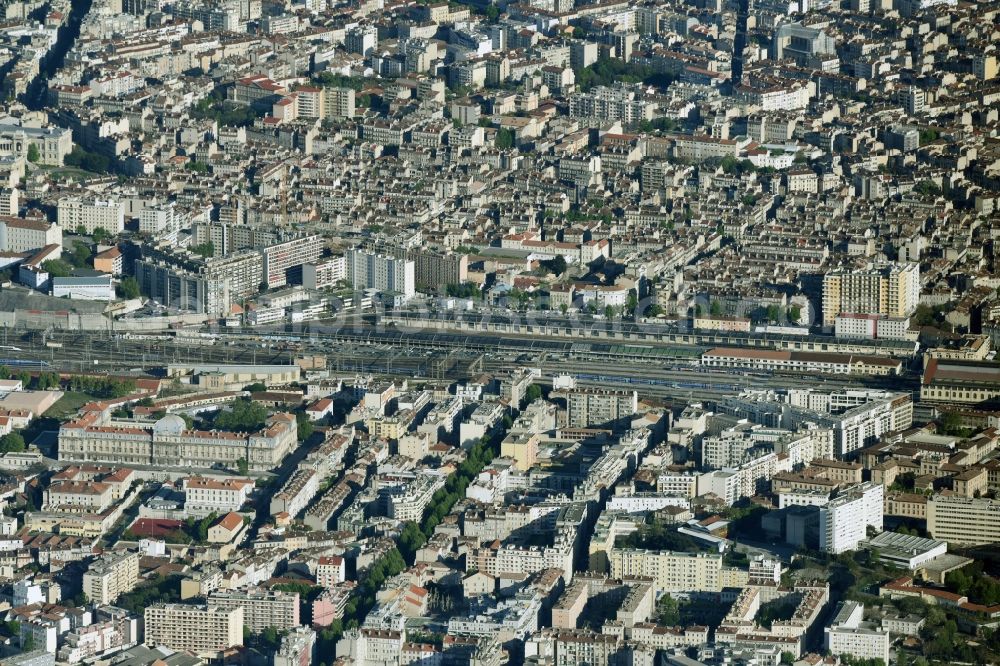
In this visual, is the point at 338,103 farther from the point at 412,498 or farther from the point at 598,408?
the point at 412,498

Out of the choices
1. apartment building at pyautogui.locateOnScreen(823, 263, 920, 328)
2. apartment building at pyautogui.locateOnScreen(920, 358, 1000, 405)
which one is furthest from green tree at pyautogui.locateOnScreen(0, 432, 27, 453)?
apartment building at pyautogui.locateOnScreen(823, 263, 920, 328)

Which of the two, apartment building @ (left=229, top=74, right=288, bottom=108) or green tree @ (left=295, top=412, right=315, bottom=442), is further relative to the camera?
apartment building @ (left=229, top=74, right=288, bottom=108)

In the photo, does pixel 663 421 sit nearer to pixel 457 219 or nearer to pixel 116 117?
pixel 457 219

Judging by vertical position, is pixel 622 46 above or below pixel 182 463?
above

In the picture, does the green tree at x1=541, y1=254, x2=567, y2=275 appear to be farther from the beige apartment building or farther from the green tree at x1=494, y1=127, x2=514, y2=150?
the beige apartment building

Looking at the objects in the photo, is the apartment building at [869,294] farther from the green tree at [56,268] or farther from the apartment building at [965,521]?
the green tree at [56,268]

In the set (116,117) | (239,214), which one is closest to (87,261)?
(239,214)
